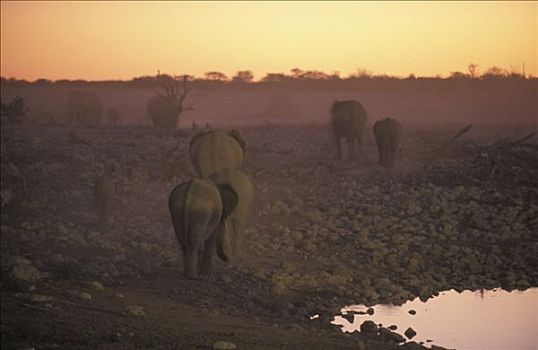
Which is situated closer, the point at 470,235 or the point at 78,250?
the point at 78,250

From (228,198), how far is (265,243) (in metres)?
2.65

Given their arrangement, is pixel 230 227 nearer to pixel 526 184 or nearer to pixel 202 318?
pixel 202 318

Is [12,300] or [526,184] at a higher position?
[526,184]

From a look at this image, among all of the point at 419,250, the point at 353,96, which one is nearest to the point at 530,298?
the point at 419,250

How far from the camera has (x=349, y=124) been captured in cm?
2311

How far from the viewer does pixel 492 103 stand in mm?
49500

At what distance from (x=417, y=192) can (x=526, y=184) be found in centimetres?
206

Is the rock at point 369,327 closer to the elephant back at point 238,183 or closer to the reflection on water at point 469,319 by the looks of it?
the reflection on water at point 469,319

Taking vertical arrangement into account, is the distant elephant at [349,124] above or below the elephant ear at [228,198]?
above

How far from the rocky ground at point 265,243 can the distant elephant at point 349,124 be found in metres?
0.54

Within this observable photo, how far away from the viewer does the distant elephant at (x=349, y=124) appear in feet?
75.7

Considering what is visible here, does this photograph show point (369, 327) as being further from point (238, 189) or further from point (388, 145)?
point (388, 145)

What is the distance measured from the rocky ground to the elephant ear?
0.78m

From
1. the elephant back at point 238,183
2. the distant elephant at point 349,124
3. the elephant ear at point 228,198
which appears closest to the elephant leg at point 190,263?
the elephant ear at point 228,198
